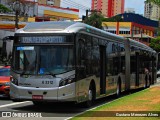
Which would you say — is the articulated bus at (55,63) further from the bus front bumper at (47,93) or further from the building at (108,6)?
the building at (108,6)

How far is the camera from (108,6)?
107688mm

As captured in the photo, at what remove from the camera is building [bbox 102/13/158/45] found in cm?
11022

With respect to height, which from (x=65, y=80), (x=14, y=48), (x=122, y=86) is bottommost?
(x=122, y=86)

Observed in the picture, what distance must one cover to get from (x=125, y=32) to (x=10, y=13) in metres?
34.1

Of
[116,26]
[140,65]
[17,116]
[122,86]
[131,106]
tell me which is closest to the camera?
[17,116]

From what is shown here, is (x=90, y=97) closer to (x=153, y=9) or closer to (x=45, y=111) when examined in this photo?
(x=45, y=111)

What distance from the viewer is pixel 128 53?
22266 mm

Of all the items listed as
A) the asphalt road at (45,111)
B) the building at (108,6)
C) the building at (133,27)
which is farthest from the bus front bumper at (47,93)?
the building at (133,27)

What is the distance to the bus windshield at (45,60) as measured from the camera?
13.0 metres

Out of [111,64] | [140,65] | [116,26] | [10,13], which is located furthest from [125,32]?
[111,64]

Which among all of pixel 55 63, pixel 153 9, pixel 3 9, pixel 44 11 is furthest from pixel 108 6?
pixel 153 9

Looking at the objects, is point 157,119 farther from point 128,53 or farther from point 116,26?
point 116,26

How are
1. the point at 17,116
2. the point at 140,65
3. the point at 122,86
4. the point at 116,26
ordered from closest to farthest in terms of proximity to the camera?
the point at 17,116, the point at 122,86, the point at 140,65, the point at 116,26

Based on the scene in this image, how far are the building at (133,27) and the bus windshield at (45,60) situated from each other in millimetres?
90416
